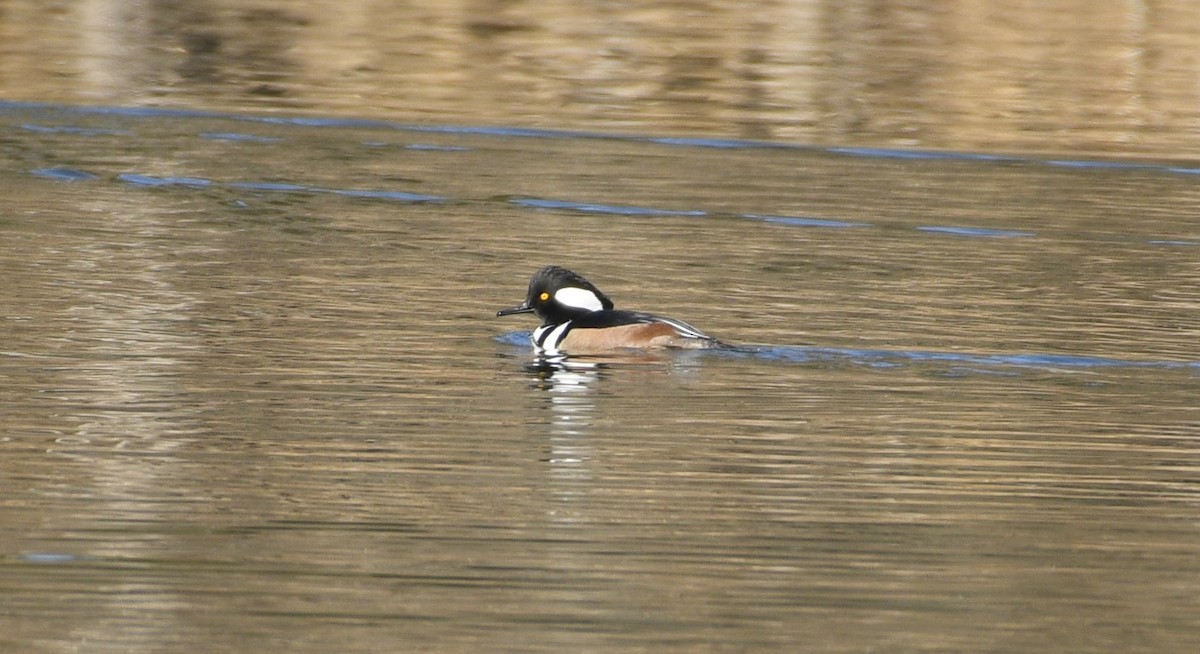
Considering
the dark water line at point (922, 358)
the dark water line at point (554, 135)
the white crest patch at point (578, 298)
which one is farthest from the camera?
the dark water line at point (554, 135)

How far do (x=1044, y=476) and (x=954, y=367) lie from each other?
9.38ft

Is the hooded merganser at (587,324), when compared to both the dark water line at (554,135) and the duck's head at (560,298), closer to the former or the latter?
the duck's head at (560,298)

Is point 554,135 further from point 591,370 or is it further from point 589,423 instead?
point 589,423

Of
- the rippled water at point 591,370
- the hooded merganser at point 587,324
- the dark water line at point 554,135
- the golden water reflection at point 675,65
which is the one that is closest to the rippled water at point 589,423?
the rippled water at point 591,370

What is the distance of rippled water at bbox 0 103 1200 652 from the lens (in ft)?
25.2

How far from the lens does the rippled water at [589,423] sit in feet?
25.2

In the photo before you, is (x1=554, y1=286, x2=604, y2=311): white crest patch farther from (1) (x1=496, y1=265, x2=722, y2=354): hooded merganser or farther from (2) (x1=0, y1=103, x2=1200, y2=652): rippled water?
(2) (x1=0, y1=103, x2=1200, y2=652): rippled water

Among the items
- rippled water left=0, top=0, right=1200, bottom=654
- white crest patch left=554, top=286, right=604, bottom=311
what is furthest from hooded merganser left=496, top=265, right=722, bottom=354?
rippled water left=0, top=0, right=1200, bottom=654

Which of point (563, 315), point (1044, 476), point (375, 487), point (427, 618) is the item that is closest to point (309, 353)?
point (563, 315)

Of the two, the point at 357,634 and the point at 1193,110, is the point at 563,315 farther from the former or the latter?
the point at 1193,110

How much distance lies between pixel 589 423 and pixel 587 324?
9.08ft

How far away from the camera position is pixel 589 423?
1098 centimetres

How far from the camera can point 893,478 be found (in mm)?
9695

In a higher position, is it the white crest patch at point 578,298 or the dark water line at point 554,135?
the white crest patch at point 578,298
